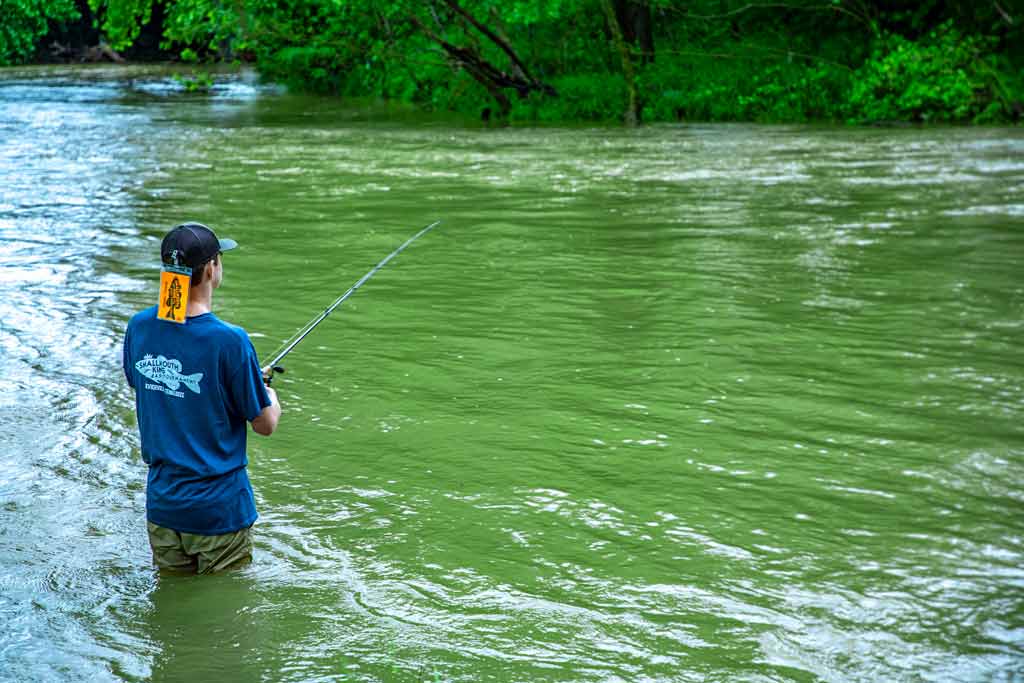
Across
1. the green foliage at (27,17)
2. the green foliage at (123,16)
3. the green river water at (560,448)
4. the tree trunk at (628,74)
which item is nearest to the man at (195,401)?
the green river water at (560,448)

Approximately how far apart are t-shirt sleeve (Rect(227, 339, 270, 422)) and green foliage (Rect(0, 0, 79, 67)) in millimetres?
23241

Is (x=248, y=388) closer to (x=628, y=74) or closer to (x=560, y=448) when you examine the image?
(x=560, y=448)

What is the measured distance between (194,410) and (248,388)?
0.68 feet

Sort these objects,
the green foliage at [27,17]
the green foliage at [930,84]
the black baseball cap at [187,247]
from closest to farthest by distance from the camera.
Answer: the black baseball cap at [187,247] → the green foliage at [930,84] → the green foliage at [27,17]

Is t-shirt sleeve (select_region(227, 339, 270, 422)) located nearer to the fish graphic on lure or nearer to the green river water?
the fish graphic on lure

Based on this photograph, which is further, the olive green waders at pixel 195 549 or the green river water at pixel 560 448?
the olive green waders at pixel 195 549

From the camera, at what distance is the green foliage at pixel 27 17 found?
91.9 feet

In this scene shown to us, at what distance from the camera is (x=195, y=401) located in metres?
4.45

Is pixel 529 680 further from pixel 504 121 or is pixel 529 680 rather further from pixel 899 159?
pixel 504 121

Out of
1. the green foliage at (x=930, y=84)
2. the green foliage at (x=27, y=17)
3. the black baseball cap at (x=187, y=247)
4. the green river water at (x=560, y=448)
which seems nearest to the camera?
the black baseball cap at (x=187, y=247)

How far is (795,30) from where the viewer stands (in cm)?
3025

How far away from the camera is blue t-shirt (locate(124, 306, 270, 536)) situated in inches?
173

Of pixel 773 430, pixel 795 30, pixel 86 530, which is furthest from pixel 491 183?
pixel 795 30

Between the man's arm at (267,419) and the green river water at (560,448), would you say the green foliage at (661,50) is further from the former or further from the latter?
the man's arm at (267,419)
